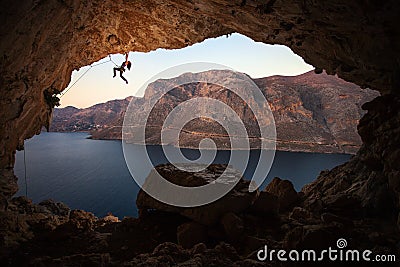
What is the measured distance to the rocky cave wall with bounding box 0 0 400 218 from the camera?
4.44m

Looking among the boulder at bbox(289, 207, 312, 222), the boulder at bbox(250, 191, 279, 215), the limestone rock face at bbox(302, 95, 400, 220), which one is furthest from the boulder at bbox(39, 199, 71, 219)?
the limestone rock face at bbox(302, 95, 400, 220)

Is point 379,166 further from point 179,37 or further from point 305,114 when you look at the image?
point 305,114

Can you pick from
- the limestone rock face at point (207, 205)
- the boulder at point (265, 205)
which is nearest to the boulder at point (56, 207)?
the limestone rock face at point (207, 205)

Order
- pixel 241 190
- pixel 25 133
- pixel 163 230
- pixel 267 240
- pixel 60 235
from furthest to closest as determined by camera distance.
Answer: pixel 25 133
pixel 241 190
pixel 163 230
pixel 60 235
pixel 267 240

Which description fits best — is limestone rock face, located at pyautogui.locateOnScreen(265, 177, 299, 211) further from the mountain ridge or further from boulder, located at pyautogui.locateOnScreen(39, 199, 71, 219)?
the mountain ridge

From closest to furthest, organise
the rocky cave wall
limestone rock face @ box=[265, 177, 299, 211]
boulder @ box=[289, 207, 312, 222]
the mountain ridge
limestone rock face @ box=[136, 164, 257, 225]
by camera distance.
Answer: the rocky cave wall → limestone rock face @ box=[136, 164, 257, 225] → boulder @ box=[289, 207, 312, 222] → limestone rock face @ box=[265, 177, 299, 211] → the mountain ridge

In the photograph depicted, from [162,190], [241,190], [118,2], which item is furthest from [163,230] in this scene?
[118,2]

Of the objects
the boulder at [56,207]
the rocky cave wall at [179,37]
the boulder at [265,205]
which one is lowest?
the boulder at [56,207]

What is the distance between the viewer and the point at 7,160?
7.02 m

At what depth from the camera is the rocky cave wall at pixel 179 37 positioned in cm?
444

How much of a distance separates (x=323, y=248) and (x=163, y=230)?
3.54m

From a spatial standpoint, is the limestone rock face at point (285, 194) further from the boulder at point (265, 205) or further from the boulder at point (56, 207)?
the boulder at point (56, 207)

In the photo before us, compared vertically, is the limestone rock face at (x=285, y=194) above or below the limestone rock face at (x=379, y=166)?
below

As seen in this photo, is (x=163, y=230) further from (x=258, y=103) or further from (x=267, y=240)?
(x=258, y=103)
